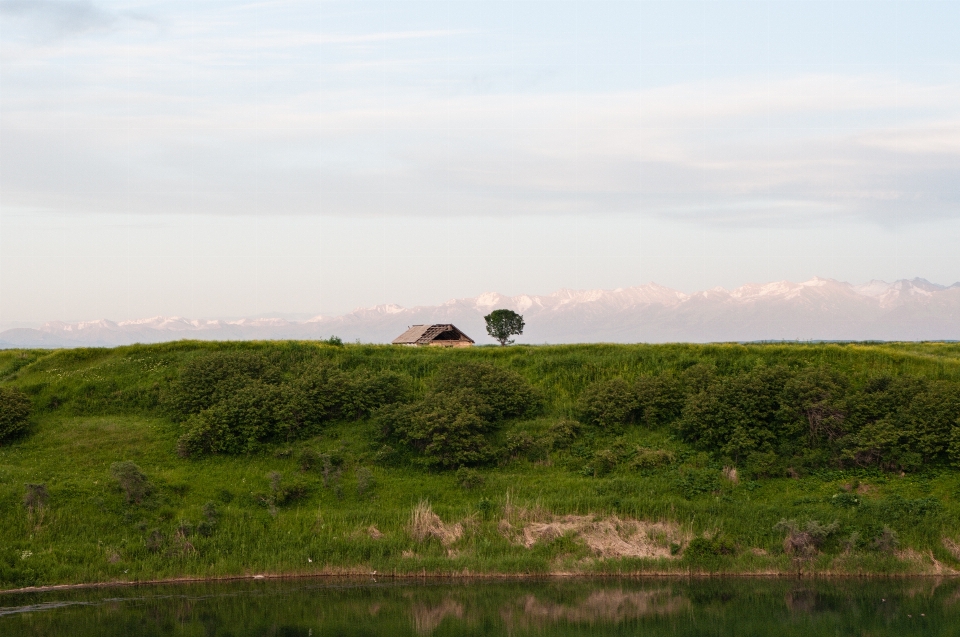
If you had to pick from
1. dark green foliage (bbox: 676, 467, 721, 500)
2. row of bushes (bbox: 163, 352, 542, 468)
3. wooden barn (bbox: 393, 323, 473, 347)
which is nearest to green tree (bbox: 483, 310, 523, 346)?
wooden barn (bbox: 393, 323, 473, 347)

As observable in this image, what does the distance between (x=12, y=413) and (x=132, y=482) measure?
35.1ft

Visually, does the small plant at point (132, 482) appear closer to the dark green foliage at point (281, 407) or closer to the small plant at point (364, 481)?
the dark green foliage at point (281, 407)

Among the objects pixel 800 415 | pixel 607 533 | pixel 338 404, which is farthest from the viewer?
pixel 338 404

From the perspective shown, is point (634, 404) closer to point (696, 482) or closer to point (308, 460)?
point (696, 482)

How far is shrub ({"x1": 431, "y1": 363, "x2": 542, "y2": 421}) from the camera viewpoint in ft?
160

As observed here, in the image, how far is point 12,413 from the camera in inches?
1868

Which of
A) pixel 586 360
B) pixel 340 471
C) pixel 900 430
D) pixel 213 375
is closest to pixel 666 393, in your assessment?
pixel 586 360

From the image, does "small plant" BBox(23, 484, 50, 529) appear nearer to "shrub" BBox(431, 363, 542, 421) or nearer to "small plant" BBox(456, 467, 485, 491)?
"small plant" BBox(456, 467, 485, 491)

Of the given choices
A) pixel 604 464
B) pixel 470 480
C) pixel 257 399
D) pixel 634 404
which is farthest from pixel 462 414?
pixel 257 399

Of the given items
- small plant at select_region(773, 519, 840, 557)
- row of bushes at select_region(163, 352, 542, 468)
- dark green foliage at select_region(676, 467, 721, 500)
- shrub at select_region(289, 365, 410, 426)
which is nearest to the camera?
small plant at select_region(773, 519, 840, 557)

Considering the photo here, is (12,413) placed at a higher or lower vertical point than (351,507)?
higher

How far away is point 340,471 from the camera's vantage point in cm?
4422

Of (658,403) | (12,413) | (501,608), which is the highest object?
(658,403)

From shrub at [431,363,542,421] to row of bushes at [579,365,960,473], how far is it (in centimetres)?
305
